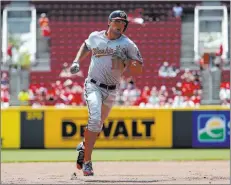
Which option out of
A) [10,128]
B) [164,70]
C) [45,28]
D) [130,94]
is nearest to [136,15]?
[164,70]

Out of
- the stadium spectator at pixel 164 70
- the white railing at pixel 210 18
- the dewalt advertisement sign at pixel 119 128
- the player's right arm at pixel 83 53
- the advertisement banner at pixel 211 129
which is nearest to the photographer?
the player's right arm at pixel 83 53

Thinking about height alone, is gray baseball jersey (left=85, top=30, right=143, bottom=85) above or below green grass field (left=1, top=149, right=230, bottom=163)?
above

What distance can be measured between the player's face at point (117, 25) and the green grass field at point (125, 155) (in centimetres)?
495

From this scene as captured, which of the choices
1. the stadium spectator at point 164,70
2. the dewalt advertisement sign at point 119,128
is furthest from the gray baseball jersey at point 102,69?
the stadium spectator at point 164,70

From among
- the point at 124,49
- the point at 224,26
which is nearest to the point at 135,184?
the point at 124,49

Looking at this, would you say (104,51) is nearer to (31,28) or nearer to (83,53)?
(83,53)

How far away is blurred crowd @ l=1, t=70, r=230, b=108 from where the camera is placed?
18.8m

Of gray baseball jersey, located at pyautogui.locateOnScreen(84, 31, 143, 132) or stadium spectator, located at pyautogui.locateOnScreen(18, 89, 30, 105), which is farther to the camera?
stadium spectator, located at pyautogui.locateOnScreen(18, 89, 30, 105)

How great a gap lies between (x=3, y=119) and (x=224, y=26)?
9.51 m

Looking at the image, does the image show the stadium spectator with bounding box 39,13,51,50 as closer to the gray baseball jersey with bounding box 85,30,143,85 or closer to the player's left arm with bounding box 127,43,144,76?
the gray baseball jersey with bounding box 85,30,143,85

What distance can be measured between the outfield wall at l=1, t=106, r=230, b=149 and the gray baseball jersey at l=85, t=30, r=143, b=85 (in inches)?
294

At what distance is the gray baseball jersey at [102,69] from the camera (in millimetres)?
7410

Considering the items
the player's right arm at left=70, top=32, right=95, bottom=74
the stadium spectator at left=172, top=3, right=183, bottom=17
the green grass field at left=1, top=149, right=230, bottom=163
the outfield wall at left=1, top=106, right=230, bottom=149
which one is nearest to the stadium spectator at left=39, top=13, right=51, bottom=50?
the stadium spectator at left=172, top=3, right=183, bottom=17

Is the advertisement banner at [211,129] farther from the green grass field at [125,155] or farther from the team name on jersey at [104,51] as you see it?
the team name on jersey at [104,51]
